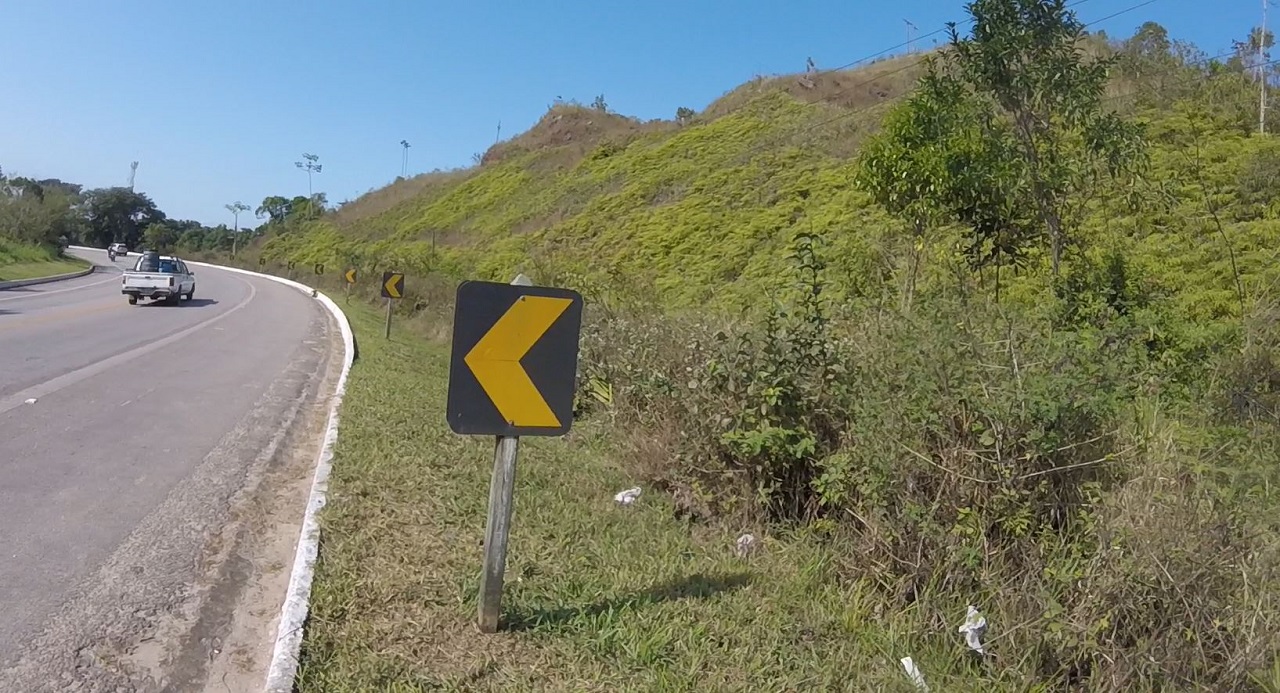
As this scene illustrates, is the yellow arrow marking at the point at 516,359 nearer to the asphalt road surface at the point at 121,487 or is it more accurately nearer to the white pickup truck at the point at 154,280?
the asphalt road surface at the point at 121,487

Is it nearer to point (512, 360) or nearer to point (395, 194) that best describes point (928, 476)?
point (512, 360)

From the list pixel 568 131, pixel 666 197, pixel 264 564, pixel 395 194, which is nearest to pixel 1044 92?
pixel 264 564

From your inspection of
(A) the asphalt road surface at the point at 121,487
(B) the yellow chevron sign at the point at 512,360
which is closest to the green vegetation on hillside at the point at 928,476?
(A) the asphalt road surface at the point at 121,487

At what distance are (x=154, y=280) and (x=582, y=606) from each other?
77.3 ft

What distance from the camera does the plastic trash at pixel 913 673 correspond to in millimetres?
3338

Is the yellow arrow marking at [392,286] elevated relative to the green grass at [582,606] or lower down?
elevated

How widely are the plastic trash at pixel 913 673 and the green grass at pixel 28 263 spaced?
34.8m

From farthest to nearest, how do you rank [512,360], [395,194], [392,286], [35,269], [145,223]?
1. [145,223]
2. [395,194]
3. [35,269]
4. [392,286]
5. [512,360]

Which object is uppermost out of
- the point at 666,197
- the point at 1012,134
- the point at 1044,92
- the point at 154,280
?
the point at 666,197

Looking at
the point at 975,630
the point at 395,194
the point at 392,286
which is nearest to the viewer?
the point at 975,630

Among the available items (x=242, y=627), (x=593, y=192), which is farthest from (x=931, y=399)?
(x=593, y=192)

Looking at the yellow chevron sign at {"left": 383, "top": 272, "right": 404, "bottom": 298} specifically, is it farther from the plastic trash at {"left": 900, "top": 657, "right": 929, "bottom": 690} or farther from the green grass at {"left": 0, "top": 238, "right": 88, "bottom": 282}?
the green grass at {"left": 0, "top": 238, "right": 88, "bottom": 282}

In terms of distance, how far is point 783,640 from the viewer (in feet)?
11.9

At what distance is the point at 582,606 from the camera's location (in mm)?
3873
